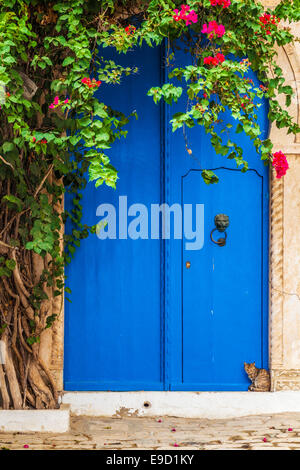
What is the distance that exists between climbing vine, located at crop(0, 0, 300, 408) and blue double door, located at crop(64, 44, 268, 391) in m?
0.19

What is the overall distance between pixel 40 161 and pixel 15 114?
53cm

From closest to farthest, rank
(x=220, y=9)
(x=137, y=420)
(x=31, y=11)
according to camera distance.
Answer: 1. (x=220, y=9)
2. (x=31, y=11)
3. (x=137, y=420)

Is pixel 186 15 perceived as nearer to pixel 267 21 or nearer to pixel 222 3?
pixel 222 3

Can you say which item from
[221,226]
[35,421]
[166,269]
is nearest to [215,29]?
[221,226]

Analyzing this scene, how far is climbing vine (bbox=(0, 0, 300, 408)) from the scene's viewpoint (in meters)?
3.30

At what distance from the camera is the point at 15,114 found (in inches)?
128

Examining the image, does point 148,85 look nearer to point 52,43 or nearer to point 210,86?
point 52,43

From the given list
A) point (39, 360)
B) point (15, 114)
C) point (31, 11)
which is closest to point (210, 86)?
point (15, 114)

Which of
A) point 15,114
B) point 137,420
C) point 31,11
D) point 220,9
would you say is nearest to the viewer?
point 15,114

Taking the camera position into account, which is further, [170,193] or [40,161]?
[170,193]

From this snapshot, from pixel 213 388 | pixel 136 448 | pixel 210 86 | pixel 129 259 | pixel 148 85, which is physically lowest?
pixel 136 448

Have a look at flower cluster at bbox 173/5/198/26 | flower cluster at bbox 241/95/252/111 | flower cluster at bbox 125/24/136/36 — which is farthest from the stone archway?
flower cluster at bbox 125/24/136/36

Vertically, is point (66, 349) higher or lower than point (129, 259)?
lower

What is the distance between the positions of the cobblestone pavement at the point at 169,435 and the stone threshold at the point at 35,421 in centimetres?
5
